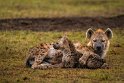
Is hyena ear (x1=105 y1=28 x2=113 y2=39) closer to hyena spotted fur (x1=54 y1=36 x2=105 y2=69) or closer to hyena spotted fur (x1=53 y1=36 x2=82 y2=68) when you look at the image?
hyena spotted fur (x1=54 y1=36 x2=105 y2=69)

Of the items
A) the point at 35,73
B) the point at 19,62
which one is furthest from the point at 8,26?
the point at 35,73

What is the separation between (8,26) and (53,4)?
725cm

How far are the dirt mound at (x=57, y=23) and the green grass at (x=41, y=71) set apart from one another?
132 centimetres

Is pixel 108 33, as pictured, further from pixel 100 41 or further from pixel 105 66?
pixel 105 66

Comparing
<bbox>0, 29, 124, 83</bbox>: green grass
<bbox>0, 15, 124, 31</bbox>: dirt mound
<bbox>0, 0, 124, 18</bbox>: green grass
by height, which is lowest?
<bbox>0, 29, 124, 83</bbox>: green grass

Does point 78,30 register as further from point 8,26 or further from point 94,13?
point 94,13

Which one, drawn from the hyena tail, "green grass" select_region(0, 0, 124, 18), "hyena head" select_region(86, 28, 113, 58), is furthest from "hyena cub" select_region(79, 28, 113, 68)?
"green grass" select_region(0, 0, 124, 18)

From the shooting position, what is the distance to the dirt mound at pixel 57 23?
54.1ft

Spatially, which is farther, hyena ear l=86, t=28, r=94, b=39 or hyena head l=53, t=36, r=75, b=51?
hyena ear l=86, t=28, r=94, b=39

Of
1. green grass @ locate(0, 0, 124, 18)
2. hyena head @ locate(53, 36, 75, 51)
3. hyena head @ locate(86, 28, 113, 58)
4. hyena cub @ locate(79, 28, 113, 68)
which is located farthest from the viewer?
green grass @ locate(0, 0, 124, 18)

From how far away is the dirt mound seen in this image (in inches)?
649

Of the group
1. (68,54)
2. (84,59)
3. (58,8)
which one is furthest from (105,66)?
(58,8)

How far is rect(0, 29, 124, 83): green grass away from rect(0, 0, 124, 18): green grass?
464cm

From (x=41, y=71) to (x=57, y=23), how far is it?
715cm
